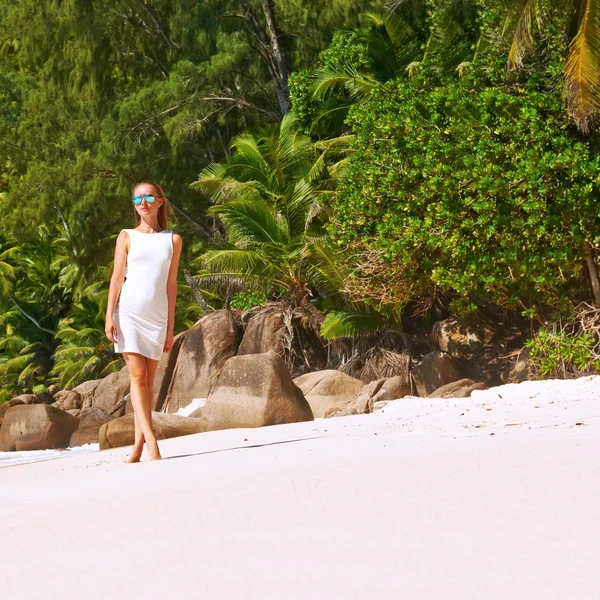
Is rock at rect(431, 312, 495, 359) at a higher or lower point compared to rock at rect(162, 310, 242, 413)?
higher

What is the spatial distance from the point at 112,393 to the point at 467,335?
10.8m

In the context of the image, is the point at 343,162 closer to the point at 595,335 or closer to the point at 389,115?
the point at 389,115

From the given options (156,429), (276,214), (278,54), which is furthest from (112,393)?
(156,429)

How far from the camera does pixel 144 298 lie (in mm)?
5570

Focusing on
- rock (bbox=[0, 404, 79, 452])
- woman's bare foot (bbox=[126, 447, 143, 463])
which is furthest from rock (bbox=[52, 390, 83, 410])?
woman's bare foot (bbox=[126, 447, 143, 463])

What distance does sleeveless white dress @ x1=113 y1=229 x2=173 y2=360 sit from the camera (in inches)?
219

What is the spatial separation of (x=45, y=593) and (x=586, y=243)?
484 inches

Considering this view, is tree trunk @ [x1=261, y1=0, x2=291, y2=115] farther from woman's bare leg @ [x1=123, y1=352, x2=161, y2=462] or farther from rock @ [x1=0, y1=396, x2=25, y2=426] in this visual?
woman's bare leg @ [x1=123, y1=352, x2=161, y2=462]

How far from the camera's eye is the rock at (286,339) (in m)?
20.5

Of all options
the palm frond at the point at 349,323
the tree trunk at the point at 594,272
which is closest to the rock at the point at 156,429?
the tree trunk at the point at 594,272

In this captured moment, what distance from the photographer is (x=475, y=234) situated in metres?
13.2

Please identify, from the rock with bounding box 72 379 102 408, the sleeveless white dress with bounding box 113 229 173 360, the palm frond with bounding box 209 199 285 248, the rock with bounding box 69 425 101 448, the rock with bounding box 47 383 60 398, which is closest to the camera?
the sleeveless white dress with bounding box 113 229 173 360

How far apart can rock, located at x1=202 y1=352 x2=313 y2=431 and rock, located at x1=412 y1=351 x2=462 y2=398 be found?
7.98 metres

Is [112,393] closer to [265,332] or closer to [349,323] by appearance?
[265,332]
